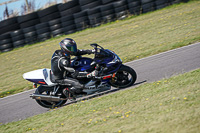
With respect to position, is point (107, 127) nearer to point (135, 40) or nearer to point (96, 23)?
point (135, 40)

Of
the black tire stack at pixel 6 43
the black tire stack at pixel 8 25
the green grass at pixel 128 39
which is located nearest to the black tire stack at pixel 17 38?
the black tire stack at pixel 6 43

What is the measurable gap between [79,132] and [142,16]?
14.2 m

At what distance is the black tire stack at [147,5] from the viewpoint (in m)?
17.7

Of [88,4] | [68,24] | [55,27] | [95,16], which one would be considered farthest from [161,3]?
[55,27]

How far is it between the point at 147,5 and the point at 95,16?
353 cm

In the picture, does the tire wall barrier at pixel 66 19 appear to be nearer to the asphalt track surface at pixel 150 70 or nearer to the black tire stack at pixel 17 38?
the black tire stack at pixel 17 38

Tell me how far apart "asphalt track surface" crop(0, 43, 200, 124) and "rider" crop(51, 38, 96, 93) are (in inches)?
38.1

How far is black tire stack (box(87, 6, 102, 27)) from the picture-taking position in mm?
17516

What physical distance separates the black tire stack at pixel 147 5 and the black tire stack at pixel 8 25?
8.68 m

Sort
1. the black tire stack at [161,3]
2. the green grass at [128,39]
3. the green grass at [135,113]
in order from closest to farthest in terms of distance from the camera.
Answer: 1. the green grass at [135,113]
2. the green grass at [128,39]
3. the black tire stack at [161,3]

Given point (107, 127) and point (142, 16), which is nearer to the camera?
point (107, 127)

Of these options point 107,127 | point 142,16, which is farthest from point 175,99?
point 142,16

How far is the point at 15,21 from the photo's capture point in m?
18.7

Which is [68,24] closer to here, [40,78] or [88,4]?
[88,4]
